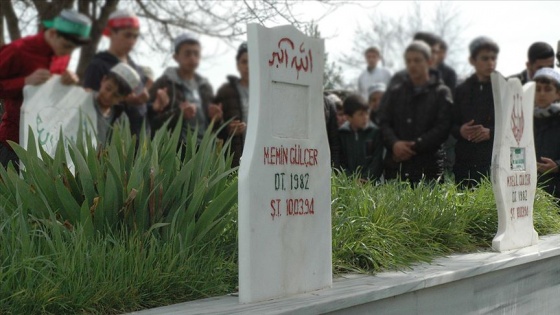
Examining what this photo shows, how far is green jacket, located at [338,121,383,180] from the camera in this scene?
9.45 m

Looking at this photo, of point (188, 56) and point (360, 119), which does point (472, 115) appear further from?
point (188, 56)

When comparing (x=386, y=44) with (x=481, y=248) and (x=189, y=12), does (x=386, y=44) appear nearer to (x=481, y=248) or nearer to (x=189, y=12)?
(x=189, y=12)

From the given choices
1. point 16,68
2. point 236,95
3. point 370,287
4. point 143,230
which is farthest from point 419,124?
point 143,230

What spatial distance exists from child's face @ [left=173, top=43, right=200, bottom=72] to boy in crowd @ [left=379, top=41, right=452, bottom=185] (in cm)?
168

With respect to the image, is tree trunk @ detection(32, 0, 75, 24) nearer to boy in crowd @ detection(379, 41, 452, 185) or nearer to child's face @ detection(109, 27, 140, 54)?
child's face @ detection(109, 27, 140, 54)

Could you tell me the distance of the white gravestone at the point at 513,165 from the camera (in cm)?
684

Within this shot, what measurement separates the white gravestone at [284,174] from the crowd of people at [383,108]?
3.08m

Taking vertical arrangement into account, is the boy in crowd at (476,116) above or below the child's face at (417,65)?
below

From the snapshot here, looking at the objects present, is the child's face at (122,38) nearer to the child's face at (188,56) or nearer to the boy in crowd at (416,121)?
the child's face at (188,56)

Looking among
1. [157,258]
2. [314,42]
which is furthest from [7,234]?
[314,42]

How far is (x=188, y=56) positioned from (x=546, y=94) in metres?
2.94

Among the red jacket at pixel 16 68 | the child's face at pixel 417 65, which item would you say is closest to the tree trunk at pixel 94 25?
the child's face at pixel 417 65

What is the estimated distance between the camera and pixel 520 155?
7332mm

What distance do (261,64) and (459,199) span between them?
297 cm
